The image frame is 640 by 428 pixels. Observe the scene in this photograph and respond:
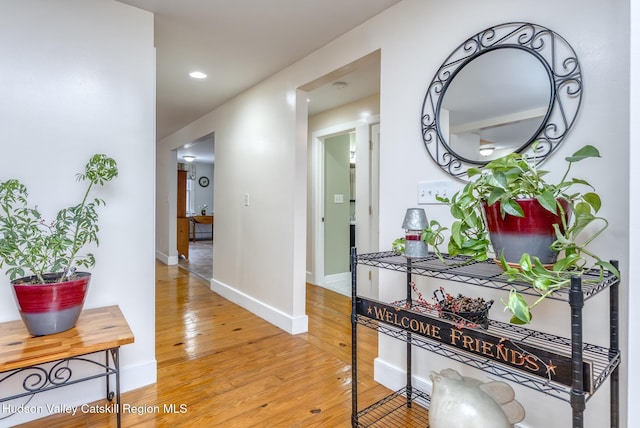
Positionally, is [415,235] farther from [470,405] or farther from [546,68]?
[546,68]

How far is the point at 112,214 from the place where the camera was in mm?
1950

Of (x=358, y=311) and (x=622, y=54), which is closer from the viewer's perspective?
(x=622, y=54)

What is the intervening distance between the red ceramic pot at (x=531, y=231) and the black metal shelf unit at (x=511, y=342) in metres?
0.10

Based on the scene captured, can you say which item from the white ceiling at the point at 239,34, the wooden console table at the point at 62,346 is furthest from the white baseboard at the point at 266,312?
the white ceiling at the point at 239,34

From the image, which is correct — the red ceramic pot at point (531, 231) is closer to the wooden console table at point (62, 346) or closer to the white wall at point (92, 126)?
the wooden console table at point (62, 346)

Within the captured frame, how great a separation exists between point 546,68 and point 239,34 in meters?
1.90

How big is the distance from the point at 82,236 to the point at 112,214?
265 millimetres

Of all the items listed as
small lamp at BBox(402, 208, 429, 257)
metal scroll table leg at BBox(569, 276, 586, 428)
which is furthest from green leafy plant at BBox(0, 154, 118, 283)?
metal scroll table leg at BBox(569, 276, 586, 428)

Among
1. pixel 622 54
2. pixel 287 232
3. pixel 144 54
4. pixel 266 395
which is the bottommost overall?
pixel 266 395

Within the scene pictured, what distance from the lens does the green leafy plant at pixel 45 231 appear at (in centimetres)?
149

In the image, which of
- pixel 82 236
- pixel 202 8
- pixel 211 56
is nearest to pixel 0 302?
pixel 82 236

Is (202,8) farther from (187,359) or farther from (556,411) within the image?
(556,411)

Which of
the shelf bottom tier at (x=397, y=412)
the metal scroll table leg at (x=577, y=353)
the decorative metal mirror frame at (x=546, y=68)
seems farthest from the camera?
the shelf bottom tier at (x=397, y=412)

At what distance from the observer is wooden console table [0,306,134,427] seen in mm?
1306
